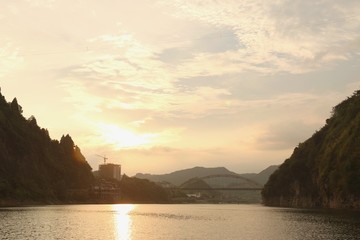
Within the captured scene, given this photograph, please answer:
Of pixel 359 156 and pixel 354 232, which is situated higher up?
pixel 359 156

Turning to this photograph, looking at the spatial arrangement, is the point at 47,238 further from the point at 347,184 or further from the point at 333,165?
the point at 333,165

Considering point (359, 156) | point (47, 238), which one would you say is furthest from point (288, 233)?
point (359, 156)

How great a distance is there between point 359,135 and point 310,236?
9221 centimetres

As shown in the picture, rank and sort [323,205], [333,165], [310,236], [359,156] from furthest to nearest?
[323,205], [333,165], [359,156], [310,236]

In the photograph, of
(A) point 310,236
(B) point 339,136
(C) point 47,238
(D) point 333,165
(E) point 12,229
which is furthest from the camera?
(B) point 339,136

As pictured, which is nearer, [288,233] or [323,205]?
[288,233]

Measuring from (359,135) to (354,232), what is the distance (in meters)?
87.2

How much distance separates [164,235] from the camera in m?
76.4

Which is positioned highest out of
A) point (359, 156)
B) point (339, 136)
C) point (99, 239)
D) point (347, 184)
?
point (339, 136)

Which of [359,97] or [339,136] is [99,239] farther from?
[359,97]

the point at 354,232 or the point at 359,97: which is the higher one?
the point at 359,97

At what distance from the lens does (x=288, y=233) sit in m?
77.8

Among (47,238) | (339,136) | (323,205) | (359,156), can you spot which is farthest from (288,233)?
(323,205)

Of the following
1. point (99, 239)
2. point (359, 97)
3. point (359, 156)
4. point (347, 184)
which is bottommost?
point (99, 239)
